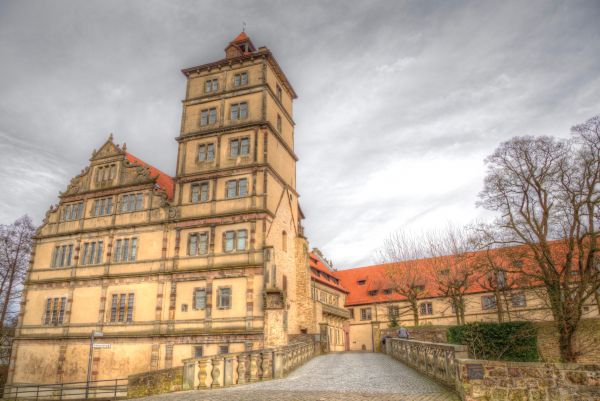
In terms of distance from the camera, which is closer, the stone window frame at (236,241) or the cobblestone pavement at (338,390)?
the cobblestone pavement at (338,390)

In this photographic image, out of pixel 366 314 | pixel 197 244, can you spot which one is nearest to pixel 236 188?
pixel 197 244

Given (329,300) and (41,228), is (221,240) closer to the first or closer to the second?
(41,228)

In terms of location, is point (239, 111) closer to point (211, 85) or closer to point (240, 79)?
point (240, 79)

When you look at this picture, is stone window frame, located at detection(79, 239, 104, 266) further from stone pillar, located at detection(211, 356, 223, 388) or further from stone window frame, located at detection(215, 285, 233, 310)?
stone pillar, located at detection(211, 356, 223, 388)

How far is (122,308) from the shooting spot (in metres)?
32.5

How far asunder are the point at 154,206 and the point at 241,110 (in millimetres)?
10032

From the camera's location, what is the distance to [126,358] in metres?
30.9

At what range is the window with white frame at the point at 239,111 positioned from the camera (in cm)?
3494

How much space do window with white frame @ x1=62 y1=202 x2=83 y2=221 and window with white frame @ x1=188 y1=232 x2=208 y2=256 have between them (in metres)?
11.4

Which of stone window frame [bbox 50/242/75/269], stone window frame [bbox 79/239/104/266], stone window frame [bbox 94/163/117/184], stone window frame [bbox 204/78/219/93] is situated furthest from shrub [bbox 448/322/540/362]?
stone window frame [bbox 50/242/75/269]

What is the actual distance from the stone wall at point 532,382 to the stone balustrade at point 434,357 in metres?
1.06

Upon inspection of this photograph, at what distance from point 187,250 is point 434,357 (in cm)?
2171

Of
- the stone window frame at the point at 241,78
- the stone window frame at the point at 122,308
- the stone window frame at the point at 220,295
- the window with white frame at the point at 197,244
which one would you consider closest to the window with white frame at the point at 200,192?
the window with white frame at the point at 197,244

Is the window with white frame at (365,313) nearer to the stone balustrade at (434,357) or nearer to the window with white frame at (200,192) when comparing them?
the window with white frame at (200,192)
